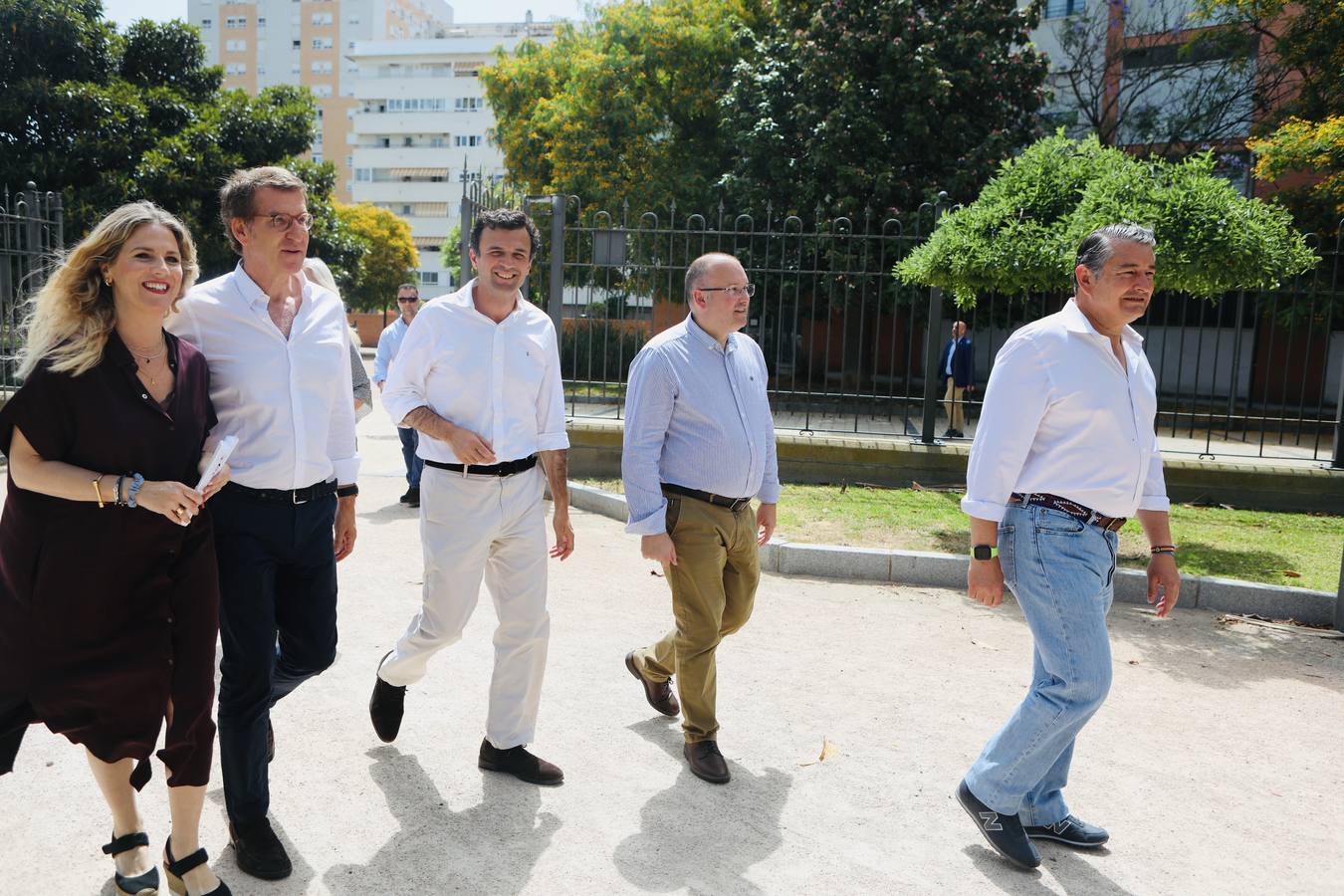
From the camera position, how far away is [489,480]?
386cm

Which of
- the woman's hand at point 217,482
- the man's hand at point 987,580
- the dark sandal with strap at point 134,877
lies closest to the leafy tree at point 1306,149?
the man's hand at point 987,580

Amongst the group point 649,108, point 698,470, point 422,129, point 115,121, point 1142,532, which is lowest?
point 1142,532

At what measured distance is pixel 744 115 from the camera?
20.2 meters

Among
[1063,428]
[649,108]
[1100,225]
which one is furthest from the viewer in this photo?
[649,108]

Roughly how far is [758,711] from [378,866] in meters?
1.95

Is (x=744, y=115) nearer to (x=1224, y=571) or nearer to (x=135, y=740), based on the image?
(x=1224, y=571)

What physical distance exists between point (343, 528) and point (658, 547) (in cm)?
114

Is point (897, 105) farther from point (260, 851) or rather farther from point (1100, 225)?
point (260, 851)

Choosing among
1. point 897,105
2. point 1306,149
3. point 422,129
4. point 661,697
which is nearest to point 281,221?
point 661,697

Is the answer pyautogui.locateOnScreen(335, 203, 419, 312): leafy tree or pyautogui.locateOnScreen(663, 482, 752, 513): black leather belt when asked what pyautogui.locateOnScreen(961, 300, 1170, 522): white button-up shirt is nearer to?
pyautogui.locateOnScreen(663, 482, 752, 513): black leather belt

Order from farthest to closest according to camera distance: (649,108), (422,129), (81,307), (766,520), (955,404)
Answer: (422,129), (649,108), (955,404), (766,520), (81,307)

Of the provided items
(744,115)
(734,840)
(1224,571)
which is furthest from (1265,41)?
(734,840)

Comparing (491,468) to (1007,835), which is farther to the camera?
(491,468)

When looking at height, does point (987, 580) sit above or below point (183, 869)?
above
